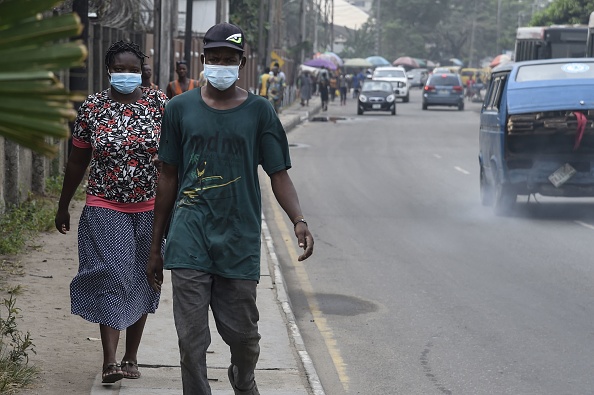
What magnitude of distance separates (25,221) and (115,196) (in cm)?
601

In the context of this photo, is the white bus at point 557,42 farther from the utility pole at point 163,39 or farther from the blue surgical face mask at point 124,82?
the blue surgical face mask at point 124,82

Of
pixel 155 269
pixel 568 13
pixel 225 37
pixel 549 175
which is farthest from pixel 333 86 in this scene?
pixel 225 37

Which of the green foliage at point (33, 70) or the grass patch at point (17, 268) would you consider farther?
the grass patch at point (17, 268)

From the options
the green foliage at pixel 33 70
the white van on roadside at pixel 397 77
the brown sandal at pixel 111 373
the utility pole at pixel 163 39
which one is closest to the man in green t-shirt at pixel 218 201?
the brown sandal at pixel 111 373

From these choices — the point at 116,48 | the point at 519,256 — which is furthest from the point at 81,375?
the point at 519,256

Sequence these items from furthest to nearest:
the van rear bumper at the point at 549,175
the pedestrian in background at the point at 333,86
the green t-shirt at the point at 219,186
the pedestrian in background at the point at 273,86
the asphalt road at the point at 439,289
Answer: the pedestrian in background at the point at 333,86 → the pedestrian in background at the point at 273,86 → the van rear bumper at the point at 549,175 → the asphalt road at the point at 439,289 → the green t-shirt at the point at 219,186

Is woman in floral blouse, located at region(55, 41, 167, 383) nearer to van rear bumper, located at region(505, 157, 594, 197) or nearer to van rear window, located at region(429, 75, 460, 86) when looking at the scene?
van rear bumper, located at region(505, 157, 594, 197)

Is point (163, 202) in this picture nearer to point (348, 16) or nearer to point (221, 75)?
point (221, 75)

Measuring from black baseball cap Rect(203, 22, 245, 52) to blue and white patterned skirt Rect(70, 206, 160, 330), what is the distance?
1361 millimetres

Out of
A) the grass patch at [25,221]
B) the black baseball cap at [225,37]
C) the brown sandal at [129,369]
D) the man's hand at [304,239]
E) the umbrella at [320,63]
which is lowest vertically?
the umbrella at [320,63]

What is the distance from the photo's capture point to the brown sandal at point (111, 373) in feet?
18.7

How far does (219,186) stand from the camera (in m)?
4.64

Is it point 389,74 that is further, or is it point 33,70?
point 389,74

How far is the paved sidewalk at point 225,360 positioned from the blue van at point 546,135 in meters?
6.12
